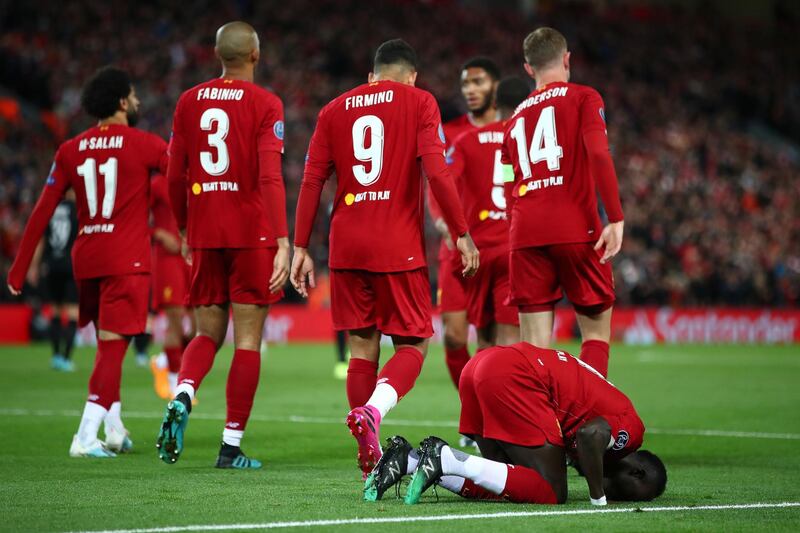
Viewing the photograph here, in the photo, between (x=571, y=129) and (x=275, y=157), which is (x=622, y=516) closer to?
(x=571, y=129)

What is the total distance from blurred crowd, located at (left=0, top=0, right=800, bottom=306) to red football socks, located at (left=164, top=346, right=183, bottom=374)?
11485 millimetres

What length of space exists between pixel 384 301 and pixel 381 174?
714mm

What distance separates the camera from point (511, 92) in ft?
29.1

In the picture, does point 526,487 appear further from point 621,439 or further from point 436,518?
point 436,518

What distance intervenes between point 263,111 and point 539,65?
5.70ft

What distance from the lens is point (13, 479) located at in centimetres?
646

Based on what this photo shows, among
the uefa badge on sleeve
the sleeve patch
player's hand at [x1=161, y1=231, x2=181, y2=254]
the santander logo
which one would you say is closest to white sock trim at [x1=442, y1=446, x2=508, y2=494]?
the uefa badge on sleeve

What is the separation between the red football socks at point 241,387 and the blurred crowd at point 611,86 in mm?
16484

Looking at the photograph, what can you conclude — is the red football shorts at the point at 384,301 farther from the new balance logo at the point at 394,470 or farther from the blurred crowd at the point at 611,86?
the blurred crowd at the point at 611,86

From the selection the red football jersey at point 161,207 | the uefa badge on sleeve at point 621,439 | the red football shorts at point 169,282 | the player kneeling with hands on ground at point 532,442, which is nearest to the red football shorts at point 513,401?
the player kneeling with hands on ground at point 532,442

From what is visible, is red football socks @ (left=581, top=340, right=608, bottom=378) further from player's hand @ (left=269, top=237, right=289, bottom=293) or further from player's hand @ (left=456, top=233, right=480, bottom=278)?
player's hand @ (left=269, top=237, right=289, bottom=293)

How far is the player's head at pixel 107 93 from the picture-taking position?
816 centimetres

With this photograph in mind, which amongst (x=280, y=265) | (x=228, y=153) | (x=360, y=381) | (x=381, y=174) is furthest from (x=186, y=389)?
(x=381, y=174)

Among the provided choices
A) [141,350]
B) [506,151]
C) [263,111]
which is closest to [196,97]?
[263,111]
